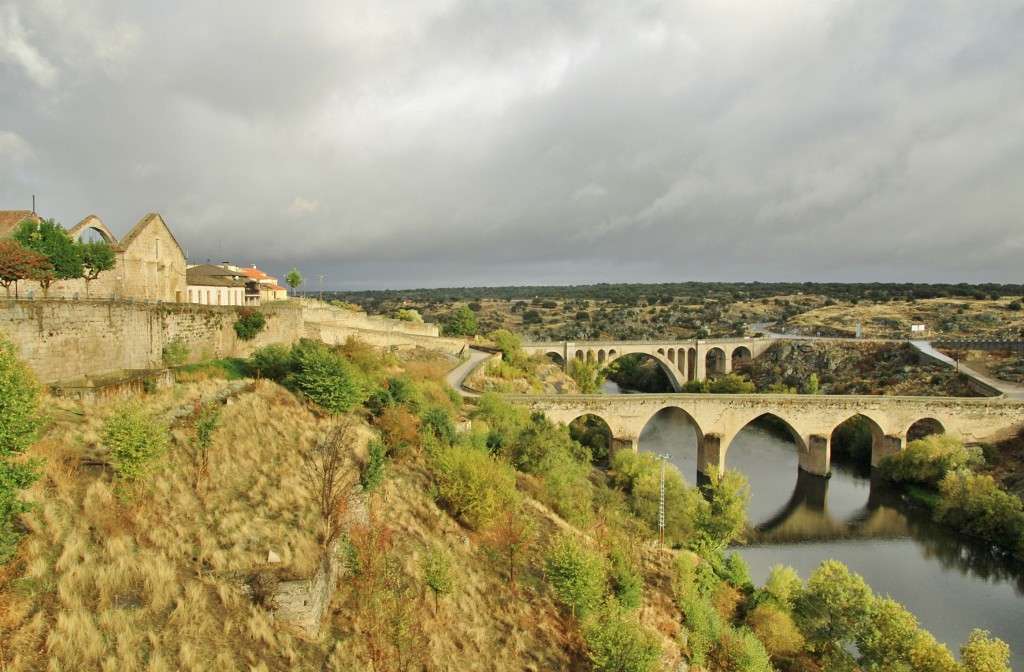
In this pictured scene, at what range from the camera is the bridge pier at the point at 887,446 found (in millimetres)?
38062

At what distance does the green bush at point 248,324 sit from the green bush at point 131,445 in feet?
34.7

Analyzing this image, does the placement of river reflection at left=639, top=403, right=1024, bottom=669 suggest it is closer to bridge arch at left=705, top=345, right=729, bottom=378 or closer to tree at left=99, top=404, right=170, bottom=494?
tree at left=99, top=404, right=170, bottom=494

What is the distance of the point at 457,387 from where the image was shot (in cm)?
3127

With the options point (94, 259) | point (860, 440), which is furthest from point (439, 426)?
point (860, 440)

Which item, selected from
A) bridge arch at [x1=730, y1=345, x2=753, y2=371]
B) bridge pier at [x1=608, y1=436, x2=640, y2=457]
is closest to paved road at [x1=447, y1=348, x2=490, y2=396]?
bridge pier at [x1=608, y1=436, x2=640, y2=457]

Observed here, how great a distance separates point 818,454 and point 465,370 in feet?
78.4

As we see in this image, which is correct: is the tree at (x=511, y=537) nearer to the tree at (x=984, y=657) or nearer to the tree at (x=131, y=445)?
the tree at (x=131, y=445)

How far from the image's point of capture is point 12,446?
8.23 meters

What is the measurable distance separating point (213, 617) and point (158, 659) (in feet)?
3.63

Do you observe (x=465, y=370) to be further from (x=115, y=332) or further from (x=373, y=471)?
(x=373, y=471)

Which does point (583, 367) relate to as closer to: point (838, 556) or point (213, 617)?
point (838, 556)

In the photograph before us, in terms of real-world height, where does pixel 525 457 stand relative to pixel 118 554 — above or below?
below

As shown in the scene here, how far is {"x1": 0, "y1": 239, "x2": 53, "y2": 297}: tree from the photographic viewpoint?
15242mm

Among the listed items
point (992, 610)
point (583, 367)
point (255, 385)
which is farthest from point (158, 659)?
point (583, 367)
